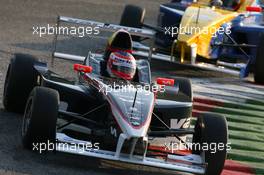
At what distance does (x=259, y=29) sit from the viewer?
13.7 m

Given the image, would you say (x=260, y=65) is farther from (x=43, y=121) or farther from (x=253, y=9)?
(x=43, y=121)

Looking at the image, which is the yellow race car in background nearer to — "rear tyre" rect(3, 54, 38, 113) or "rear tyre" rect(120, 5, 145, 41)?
"rear tyre" rect(120, 5, 145, 41)

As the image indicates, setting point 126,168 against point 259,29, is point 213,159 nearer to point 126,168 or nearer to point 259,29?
point 126,168

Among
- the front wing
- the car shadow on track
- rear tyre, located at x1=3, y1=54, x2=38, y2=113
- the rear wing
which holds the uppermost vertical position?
the rear wing

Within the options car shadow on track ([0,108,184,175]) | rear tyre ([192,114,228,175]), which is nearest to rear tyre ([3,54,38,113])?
car shadow on track ([0,108,184,175])

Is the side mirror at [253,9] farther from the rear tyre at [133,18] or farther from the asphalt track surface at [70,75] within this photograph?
the rear tyre at [133,18]

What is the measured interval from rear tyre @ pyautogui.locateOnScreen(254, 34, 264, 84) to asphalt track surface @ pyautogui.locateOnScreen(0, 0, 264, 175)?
19 cm

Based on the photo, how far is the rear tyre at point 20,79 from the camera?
8789mm

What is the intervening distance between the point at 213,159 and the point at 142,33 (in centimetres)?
304

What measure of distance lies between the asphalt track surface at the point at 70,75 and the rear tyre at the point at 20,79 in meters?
0.23

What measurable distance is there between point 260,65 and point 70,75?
300 centimetres

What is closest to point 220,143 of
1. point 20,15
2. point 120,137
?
point 120,137

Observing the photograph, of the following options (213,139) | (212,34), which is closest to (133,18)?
(212,34)

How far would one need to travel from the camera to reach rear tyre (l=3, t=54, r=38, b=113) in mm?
8789
